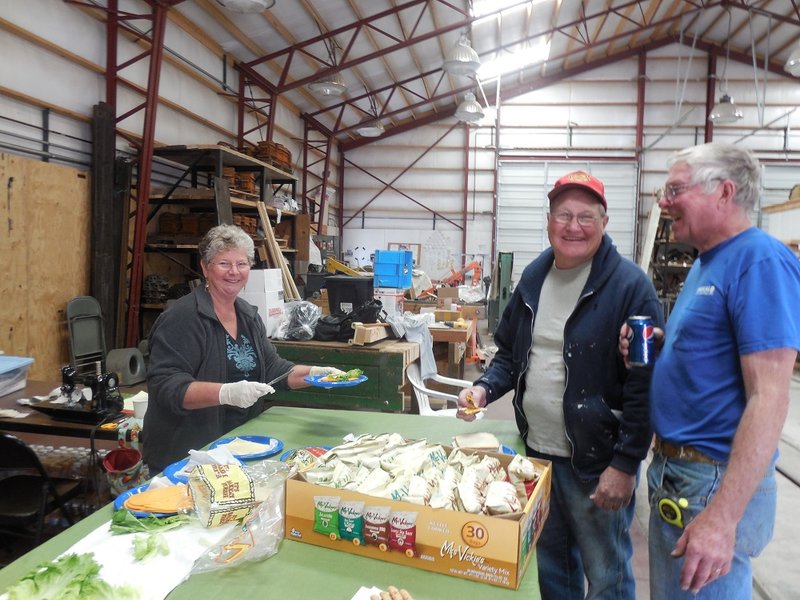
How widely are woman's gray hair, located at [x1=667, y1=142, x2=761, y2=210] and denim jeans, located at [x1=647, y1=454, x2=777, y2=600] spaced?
2.18ft

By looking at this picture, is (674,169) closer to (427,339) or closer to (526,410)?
(526,410)

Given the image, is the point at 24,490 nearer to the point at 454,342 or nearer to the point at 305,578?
the point at 305,578

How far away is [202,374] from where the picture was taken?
210 centimetres

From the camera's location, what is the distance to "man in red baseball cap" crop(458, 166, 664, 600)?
1638 millimetres

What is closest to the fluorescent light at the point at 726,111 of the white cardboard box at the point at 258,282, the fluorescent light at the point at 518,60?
the fluorescent light at the point at 518,60

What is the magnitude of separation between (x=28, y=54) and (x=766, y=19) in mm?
13222

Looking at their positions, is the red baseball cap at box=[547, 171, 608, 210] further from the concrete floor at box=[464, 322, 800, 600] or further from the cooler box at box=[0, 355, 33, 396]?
the cooler box at box=[0, 355, 33, 396]

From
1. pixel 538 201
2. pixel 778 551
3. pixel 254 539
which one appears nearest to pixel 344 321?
pixel 254 539

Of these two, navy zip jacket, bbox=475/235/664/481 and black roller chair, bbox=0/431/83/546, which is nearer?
navy zip jacket, bbox=475/235/664/481

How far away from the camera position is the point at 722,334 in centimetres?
130

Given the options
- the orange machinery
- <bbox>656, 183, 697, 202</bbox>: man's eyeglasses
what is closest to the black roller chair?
<bbox>656, 183, 697, 202</bbox>: man's eyeglasses

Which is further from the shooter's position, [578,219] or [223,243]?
[223,243]

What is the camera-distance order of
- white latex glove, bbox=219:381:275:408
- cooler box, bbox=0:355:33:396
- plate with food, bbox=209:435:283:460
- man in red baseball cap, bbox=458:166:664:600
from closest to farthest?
1. man in red baseball cap, bbox=458:166:664:600
2. plate with food, bbox=209:435:283:460
3. white latex glove, bbox=219:381:275:408
4. cooler box, bbox=0:355:33:396

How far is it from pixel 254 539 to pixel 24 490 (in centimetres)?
194
